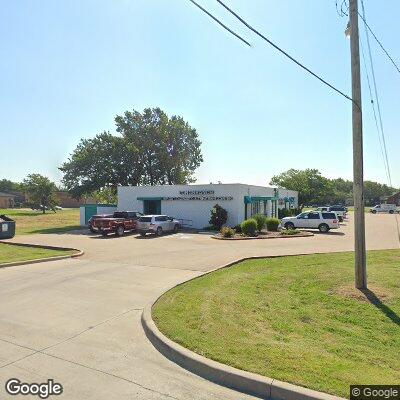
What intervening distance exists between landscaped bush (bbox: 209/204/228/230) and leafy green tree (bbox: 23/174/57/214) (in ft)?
164

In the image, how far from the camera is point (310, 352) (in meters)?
5.38

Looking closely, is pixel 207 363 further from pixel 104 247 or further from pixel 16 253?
pixel 104 247

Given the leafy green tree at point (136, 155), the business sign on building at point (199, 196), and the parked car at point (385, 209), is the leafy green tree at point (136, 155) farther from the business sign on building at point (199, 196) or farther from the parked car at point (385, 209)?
the parked car at point (385, 209)

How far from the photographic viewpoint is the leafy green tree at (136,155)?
145ft

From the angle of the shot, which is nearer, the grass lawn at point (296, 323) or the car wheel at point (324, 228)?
the grass lawn at point (296, 323)

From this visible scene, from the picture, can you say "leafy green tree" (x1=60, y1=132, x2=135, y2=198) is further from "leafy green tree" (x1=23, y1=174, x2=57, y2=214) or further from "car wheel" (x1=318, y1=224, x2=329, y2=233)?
"leafy green tree" (x1=23, y1=174, x2=57, y2=214)

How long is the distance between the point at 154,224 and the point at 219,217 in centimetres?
602

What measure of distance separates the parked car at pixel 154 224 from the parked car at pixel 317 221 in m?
9.95

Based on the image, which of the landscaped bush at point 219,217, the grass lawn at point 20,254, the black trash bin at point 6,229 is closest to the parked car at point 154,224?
the landscaped bush at point 219,217

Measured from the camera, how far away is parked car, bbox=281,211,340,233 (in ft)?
95.9

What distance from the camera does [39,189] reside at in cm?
7019

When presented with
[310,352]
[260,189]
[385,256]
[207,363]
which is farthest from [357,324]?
[260,189]

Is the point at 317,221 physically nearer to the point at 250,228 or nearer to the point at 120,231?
the point at 250,228

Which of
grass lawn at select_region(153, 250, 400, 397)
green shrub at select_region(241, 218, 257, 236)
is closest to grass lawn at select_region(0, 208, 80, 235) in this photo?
green shrub at select_region(241, 218, 257, 236)
